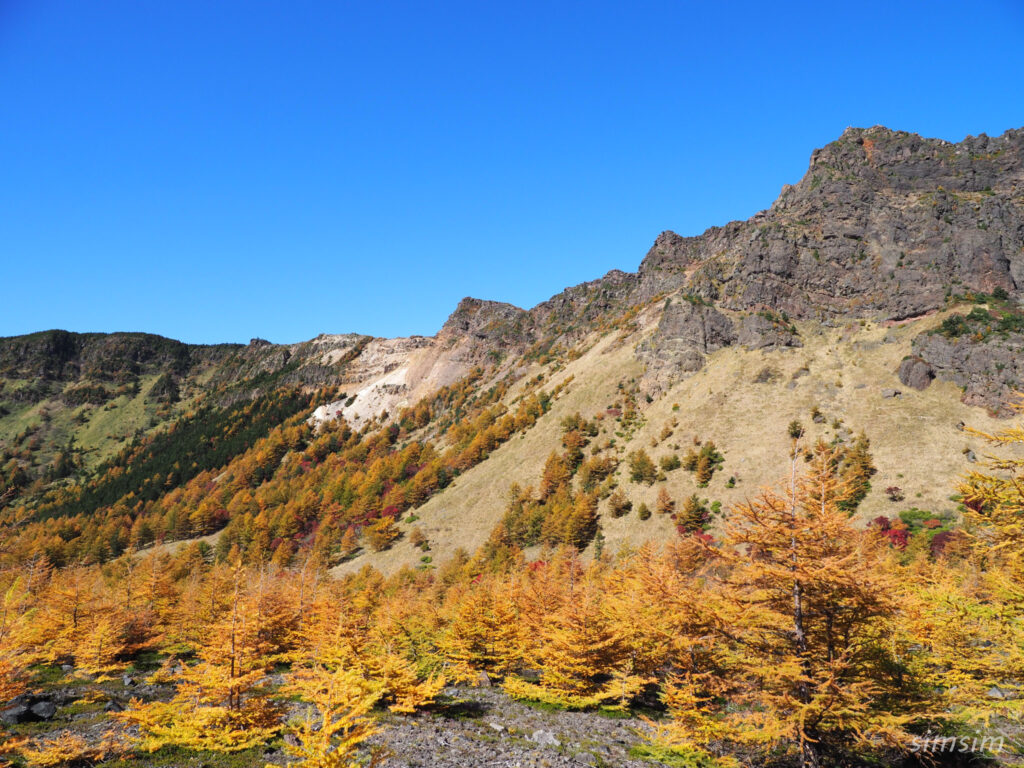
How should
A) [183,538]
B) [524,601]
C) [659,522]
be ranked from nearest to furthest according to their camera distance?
[524,601] → [659,522] → [183,538]

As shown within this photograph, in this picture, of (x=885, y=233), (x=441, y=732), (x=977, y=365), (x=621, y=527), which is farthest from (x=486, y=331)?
(x=441, y=732)

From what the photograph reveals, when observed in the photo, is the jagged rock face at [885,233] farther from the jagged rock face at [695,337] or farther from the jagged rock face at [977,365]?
the jagged rock face at [977,365]

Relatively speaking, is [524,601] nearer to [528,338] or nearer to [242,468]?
[242,468]

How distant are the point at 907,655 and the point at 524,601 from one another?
75.0ft

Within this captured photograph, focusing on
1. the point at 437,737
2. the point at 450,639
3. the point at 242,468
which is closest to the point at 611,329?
the point at 242,468

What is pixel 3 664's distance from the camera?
13641 mm

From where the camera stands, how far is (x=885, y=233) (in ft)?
343

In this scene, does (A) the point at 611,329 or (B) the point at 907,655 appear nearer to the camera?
(B) the point at 907,655

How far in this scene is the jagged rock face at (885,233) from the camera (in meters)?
94.5

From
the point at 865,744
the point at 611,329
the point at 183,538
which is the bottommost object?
the point at 183,538

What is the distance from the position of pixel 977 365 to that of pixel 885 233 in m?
43.2

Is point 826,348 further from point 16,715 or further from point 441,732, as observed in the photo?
point 16,715

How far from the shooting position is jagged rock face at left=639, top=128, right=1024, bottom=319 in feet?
310

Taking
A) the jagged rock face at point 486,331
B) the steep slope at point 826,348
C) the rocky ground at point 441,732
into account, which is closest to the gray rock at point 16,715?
the rocky ground at point 441,732
